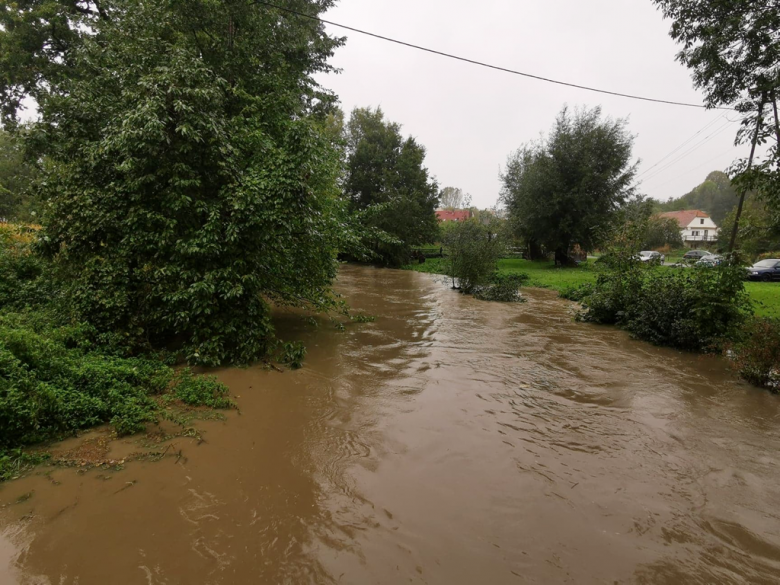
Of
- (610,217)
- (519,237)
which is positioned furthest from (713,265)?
(519,237)

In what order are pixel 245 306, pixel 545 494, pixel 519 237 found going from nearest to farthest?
pixel 545 494, pixel 245 306, pixel 519 237

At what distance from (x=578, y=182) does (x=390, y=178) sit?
1498 cm

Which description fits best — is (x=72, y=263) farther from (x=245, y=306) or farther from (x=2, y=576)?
(x=2, y=576)

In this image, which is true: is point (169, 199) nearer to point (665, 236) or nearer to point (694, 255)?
point (694, 255)

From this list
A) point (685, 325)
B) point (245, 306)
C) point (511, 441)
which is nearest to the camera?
point (511, 441)

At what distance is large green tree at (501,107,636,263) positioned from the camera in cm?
2662

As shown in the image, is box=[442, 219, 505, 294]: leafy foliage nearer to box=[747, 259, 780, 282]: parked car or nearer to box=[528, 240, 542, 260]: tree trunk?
box=[747, 259, 780, 282]: parked car

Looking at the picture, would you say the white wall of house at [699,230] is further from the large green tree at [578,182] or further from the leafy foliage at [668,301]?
the leafy foliage at [668,301]

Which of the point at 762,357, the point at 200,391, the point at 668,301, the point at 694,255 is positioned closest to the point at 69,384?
the point at 200,391

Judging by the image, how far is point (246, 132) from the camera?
23.7 ft

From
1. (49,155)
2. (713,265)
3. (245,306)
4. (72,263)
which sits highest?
(49,155)

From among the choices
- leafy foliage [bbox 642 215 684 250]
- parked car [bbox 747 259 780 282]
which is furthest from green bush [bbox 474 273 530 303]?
leafy foliage [bbox 642 215 684 250]

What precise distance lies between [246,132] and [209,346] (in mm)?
3901

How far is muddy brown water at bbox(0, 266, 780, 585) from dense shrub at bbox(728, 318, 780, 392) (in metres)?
0.32
